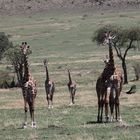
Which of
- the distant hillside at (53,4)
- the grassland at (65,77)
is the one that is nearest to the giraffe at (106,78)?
the grassland at (65,77)

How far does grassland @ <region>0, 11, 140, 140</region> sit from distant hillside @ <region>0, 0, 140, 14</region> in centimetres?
451

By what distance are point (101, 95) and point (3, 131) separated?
4.23 metres

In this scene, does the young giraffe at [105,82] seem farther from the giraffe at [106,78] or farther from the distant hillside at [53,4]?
the distant hillside at [53,4]

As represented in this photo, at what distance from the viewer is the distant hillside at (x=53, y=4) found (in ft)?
478

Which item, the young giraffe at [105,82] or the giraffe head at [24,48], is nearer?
the giraffe head at [24,48]

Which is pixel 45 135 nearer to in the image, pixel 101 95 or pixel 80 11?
pixel 101 95

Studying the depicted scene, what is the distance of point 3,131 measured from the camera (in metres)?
22.6

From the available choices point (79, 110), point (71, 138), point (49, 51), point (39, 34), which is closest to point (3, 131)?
point (71, 138)

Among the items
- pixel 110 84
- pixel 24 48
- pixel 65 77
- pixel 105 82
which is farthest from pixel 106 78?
pixel 65 77

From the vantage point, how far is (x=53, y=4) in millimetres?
148250

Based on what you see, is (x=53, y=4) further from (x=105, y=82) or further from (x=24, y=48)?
(x=24, y=48)

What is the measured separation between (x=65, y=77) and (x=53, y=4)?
8495 cm

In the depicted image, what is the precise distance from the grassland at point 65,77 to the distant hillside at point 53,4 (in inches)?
178

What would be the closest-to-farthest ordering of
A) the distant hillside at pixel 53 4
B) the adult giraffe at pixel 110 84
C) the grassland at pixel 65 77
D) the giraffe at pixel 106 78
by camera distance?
the grassland at pixel 65 77 < the adult giraffe at pixel 110 84 < the giraffe at pixel 106 78 < the distant hillside at pixel 53 4
